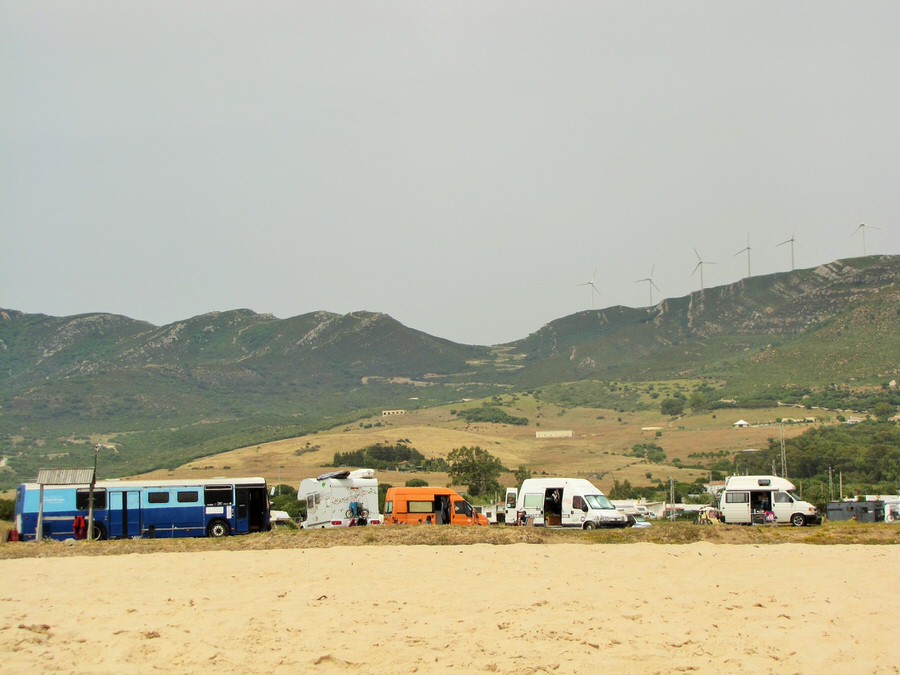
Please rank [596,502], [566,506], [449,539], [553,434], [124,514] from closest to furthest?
1. [449,539]
2. [124,514]
3. [596,502]
4. [566,506]
5. [553,434]

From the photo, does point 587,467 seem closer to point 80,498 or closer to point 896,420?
point 896,420

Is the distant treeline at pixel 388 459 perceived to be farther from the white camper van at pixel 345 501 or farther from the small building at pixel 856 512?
the white camper van at pixel 345 501

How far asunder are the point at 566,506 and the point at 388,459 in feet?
315

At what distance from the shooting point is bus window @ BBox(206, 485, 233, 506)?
34.4m

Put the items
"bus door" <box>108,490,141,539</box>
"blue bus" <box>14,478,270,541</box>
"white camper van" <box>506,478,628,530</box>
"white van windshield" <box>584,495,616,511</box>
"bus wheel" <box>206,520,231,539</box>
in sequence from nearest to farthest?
"blue bus" <box>14,478,270,541</box> < "bus door" <box>108,490,141,539</box> < "white camper van" <box>506,478,628,530</box> < "white van windshield" <box>584,495,616,511</box> < "bus wheel" <box>206,520,231,539</box>

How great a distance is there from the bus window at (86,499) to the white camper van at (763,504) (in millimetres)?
22225

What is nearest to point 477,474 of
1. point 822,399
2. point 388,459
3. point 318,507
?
point 388,459

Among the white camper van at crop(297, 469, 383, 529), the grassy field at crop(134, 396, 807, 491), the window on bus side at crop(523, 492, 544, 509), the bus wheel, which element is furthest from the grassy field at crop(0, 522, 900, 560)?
the grassy field at crop(134, 396, 807, 491)

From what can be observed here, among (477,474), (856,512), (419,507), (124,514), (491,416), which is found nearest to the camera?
(124,514)

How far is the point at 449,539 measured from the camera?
2633cm

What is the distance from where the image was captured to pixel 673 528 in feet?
94.2

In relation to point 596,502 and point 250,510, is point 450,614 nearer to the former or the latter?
point 596,502

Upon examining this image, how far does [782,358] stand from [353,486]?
158 m

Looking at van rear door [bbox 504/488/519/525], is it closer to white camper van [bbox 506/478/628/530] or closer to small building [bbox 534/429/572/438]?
white camper van [bbox 506/478/628/530]
